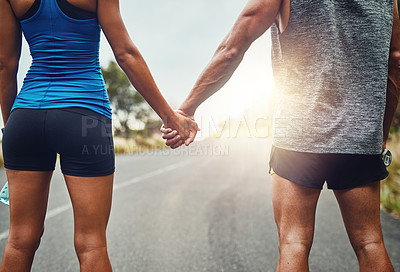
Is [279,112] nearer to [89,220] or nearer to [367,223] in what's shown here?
[367,223]

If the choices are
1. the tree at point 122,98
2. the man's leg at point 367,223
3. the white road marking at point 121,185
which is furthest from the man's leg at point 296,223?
the tree at point 122,98

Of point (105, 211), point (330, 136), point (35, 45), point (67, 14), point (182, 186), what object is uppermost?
point (67, 14)

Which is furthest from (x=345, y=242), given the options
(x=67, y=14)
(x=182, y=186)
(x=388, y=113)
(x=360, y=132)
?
(x=182, y=186)

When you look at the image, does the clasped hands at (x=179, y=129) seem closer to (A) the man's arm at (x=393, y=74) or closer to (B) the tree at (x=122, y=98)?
(A) the man's arm at (x=393, y=74)

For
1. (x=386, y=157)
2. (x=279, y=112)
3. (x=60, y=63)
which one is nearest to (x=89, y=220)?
(x=60, y=63)

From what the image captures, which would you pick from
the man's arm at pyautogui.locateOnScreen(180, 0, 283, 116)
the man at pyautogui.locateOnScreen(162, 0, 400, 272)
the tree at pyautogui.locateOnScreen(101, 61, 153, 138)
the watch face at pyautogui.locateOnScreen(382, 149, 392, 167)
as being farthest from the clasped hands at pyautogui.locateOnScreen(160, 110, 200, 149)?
the tree at pyautogui.locateOnScreen(101, 61, 153, 138)

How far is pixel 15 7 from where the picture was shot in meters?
1.65

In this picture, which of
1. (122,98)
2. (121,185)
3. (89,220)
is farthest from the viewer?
(122,98)

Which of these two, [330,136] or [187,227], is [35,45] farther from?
[187,227]

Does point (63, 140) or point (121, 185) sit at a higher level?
point (63, 140)

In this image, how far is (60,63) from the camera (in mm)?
1687

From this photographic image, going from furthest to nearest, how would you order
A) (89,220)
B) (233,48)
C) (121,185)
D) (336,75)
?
(121,185) → (233,48) → (89,220) → (336,75)

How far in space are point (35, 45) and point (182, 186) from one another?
20.3 ft

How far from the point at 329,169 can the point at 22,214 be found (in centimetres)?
159
